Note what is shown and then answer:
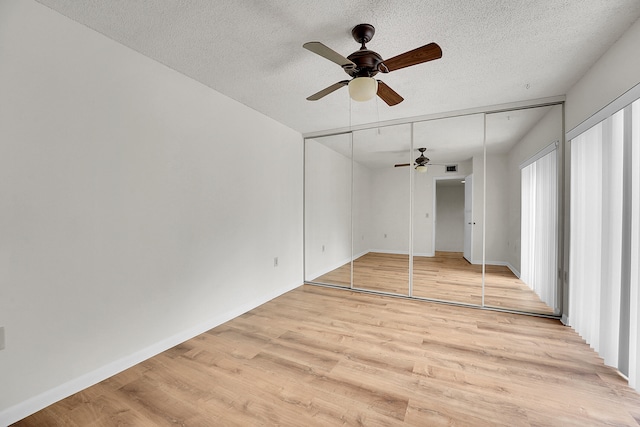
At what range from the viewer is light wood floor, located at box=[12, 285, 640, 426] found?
1568 millimetres

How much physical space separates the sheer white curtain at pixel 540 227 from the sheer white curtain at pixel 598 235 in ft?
1.18

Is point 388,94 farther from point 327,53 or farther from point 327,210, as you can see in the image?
point 327,210

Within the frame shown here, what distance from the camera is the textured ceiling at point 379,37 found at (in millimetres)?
1687

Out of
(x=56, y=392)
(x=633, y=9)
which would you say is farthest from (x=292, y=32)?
(x=56, y=392)

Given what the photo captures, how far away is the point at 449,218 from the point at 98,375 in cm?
483

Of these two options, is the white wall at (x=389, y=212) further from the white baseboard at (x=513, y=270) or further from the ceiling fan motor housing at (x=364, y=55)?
the ceiling fan motor housing at (x=364, y=55)

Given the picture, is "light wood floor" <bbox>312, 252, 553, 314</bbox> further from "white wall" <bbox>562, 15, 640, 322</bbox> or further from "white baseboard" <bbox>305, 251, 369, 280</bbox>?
"white wall" <bbox>562, 15, 640, 322</bbox>

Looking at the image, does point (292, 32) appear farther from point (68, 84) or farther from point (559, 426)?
point (559, 426)

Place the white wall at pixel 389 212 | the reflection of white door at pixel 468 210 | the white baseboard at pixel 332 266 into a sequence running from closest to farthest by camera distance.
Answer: the reflection of white door at pixel 468 210 → the white wall at pixel 389 212 → the white baseboard at pixel 332 266

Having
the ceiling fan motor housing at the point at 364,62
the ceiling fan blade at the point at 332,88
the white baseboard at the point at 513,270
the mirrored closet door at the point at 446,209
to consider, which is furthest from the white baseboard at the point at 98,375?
the white baseboard at the point at 513,270

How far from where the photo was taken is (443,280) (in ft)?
13.9

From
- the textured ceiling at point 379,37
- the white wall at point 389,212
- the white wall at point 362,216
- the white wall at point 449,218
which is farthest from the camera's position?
the white wall at point 362,216

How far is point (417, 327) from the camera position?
2.79 metres

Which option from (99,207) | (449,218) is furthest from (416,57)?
(449,218)
